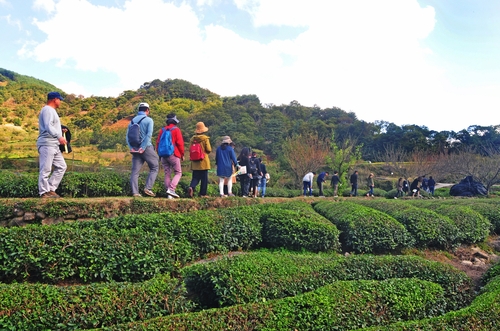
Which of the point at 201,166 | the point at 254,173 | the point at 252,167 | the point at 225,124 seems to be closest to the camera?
the point at 201,166

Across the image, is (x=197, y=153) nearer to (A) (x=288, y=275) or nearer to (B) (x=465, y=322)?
(A) (x=288, y=275)

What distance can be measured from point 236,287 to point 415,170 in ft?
105

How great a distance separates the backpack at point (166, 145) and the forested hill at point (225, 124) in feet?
88.6

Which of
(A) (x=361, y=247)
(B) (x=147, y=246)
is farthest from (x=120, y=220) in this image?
(A) (x=361, y=247)

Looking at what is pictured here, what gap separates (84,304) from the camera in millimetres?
4180

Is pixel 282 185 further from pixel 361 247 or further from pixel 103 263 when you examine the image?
pixel 103 263

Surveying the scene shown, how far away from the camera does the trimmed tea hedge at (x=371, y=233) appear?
849 centimetres

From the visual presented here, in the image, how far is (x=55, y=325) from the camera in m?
3.99

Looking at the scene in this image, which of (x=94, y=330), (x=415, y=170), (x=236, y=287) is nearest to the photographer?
(x=94, y=330)

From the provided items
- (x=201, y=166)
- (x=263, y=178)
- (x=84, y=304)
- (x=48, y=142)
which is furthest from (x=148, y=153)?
(x=263, y=178)

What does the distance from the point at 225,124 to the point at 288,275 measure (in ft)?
133

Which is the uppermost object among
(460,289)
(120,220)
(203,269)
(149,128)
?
(149,128)

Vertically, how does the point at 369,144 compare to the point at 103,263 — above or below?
above

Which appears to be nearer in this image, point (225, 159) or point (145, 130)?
point (145, 130)
